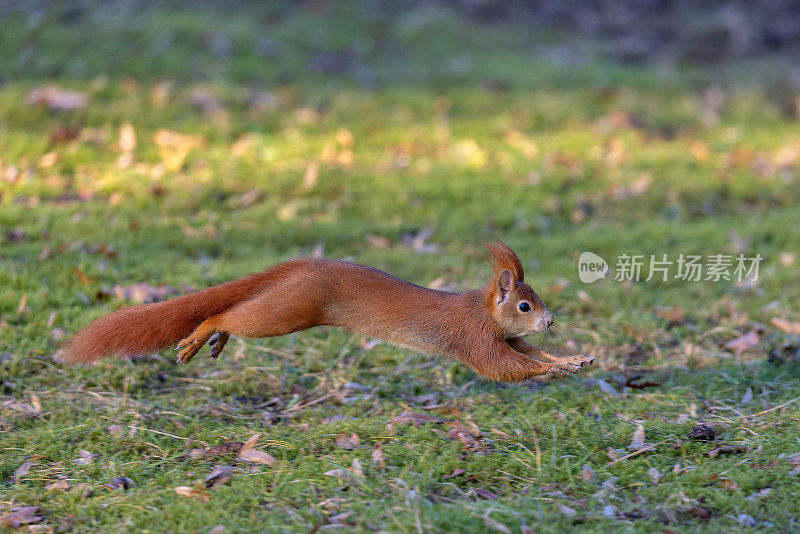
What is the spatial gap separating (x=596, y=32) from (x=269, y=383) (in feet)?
25.1

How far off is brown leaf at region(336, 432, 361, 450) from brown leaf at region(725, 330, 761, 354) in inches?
77.7

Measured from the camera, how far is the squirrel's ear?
3.23m

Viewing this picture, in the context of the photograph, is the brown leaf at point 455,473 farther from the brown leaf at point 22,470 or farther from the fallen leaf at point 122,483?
the brown leaf at point 22,470

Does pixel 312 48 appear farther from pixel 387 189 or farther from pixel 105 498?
pixel 105 498

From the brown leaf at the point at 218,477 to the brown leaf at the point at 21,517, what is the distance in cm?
52

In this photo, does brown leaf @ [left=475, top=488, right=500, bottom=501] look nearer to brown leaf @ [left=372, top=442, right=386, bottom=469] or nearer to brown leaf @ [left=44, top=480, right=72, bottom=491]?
brown leaf @ [left=372, top=442, right=386, bottom=469]

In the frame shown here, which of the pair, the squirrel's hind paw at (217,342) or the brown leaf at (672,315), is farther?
the brown leaf at (672,315)

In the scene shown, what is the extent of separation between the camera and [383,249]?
5316 mm

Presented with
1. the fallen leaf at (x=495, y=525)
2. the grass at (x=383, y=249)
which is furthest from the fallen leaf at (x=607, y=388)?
the fallen leaf at (x=495, y=525)

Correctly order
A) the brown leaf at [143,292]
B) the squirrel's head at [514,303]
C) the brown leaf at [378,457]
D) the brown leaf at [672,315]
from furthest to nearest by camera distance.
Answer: the brown leaf at [672,315]
the brown leaf at [143,292]
the squirrel's head at [514,303]
the brown leaf at [378,457]

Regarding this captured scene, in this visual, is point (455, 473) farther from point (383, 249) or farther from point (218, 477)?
point (383, 249)

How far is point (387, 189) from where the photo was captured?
609 centimetres

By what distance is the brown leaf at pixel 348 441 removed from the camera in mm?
3121

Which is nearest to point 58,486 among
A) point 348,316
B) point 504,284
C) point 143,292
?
point 348,316
